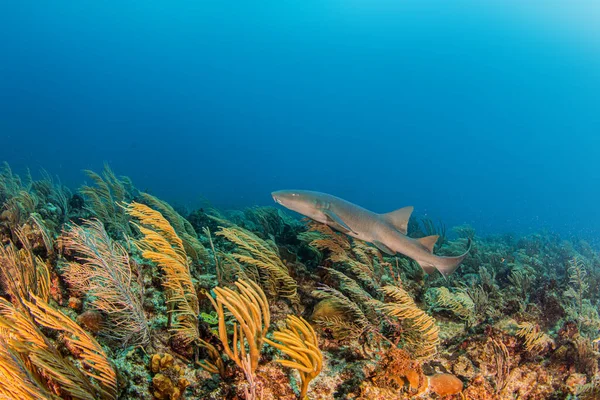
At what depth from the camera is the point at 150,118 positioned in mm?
162750

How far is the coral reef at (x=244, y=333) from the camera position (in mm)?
2006

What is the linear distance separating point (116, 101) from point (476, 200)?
205993mm

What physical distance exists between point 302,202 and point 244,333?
2.83 metres

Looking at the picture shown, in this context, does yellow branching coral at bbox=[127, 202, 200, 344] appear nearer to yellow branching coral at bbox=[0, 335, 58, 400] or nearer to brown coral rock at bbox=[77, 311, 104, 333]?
brown coral rock at bbox=[77, 311, 104, 333]

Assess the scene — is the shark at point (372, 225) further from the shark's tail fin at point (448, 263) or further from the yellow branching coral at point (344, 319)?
the yellow branching coral at point (344, 319)

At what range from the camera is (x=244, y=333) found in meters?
2.80

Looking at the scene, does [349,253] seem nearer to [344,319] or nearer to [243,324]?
[344,319]

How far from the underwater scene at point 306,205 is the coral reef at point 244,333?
0.03 metres

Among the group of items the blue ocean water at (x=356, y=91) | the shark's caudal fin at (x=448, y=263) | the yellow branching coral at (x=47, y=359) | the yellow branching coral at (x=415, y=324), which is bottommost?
the yellow branching coral at (x=47, y=359)

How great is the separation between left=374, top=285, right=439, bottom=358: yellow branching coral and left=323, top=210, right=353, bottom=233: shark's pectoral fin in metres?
1.74

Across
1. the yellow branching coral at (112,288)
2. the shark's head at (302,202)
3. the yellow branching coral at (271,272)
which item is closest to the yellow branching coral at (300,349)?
the yellow branching coral at (112,288)

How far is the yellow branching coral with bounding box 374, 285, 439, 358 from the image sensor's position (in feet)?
9.80

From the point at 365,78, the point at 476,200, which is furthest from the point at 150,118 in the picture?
the point at 476,200

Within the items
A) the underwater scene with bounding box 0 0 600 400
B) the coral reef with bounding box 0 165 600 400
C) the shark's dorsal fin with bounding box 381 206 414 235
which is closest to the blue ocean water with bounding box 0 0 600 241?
the underwater scene with bounding box 0 0 600 400
